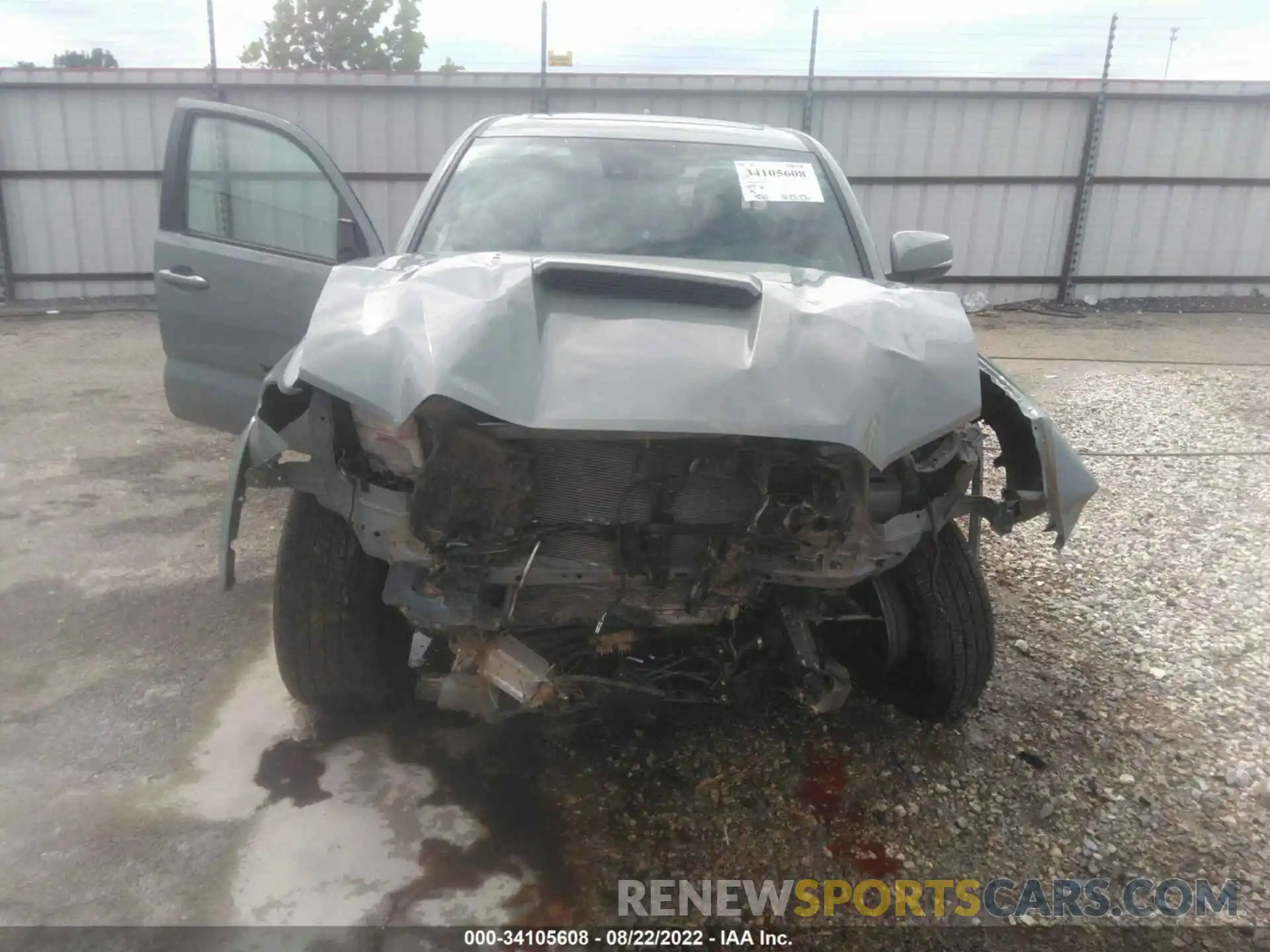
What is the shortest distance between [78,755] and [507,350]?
182cm

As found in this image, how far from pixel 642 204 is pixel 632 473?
4.53 feet

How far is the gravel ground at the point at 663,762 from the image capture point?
233cm

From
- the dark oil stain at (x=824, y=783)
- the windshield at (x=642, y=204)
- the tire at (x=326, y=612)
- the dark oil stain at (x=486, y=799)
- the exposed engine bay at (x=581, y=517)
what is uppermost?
the windshield at (x=642, y=204)

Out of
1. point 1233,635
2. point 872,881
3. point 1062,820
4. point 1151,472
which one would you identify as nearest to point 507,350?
point 872,881

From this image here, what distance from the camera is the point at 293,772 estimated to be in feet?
8.84

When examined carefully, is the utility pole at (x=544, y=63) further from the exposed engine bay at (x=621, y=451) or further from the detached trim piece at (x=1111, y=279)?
the exposed engine bay at (x=621, y=451)

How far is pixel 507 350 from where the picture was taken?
2.07 metres

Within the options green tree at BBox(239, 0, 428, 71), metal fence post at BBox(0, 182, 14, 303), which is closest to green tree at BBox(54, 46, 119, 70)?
green tree at BBox(239, 0, 428, 71)

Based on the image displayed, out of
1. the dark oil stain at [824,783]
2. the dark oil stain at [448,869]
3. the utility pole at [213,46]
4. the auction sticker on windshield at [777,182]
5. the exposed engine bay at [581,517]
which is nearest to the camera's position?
the exposed engine bay at [581,517]

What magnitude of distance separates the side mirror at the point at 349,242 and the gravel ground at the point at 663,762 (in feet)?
4.45

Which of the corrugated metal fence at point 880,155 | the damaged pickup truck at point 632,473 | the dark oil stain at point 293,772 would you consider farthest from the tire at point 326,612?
the corrugated metal fence at point 880,155

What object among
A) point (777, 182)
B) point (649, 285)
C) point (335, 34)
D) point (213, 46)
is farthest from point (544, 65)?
point (335, 34)

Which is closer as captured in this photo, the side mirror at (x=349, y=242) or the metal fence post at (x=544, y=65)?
the side mirror at (x=349, y=242)

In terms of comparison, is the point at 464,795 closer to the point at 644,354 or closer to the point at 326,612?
the point at 326,612
